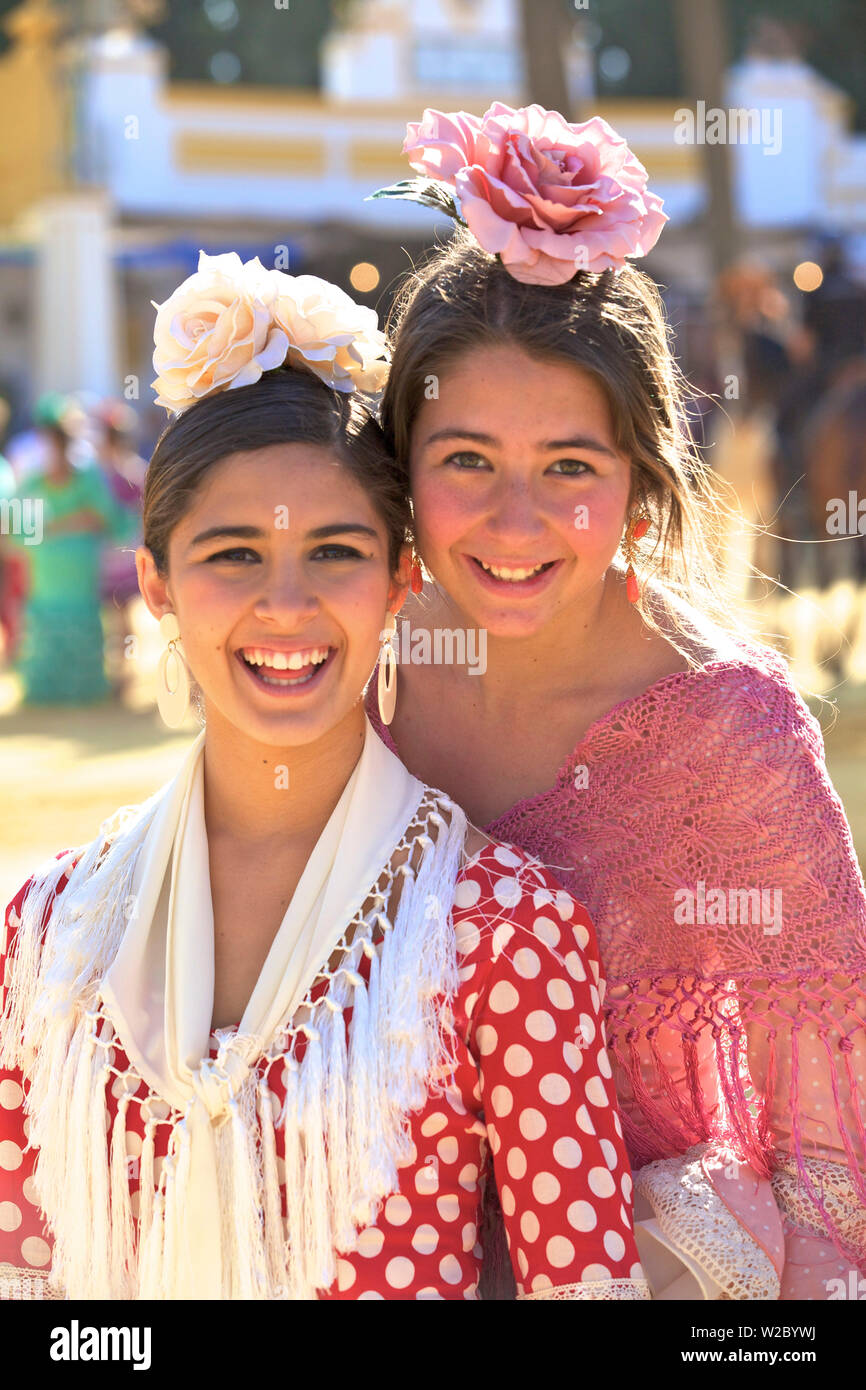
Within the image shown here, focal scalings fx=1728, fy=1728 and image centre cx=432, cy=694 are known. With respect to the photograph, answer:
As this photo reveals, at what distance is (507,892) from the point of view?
6.49 ft

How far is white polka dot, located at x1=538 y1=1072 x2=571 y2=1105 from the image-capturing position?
1895mm

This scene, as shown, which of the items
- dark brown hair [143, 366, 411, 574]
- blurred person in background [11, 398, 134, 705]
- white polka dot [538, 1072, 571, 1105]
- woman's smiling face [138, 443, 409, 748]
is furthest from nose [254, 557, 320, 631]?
blurred person in background [11, 398, 134, 705]

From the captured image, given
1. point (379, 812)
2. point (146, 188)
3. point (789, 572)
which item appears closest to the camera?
point (379, 812)

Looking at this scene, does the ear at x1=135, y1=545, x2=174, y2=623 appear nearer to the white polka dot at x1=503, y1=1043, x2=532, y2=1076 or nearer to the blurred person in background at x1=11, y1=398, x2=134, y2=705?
the white polka dot at x1=503, y1=1043, x2=532, y2=1076

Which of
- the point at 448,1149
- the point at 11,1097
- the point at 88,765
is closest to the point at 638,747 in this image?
the point at 448,1149

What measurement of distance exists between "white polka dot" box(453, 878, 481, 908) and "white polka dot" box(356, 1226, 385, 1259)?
37cm

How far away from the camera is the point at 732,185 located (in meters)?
15.8

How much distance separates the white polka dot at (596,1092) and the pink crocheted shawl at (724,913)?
1.33 ft

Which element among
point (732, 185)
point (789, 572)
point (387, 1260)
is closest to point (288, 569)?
point (387, 1260)

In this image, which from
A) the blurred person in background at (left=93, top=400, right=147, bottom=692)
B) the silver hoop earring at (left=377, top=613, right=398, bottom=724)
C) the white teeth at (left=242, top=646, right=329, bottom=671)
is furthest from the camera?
the blurred person in background at (left=93, top=400, right=147, bottom=692)

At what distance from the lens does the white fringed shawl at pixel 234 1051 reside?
1892mm

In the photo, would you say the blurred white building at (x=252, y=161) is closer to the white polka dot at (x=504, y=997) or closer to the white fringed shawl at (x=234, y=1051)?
the white fringed shawl at (x=234, y=1051)
